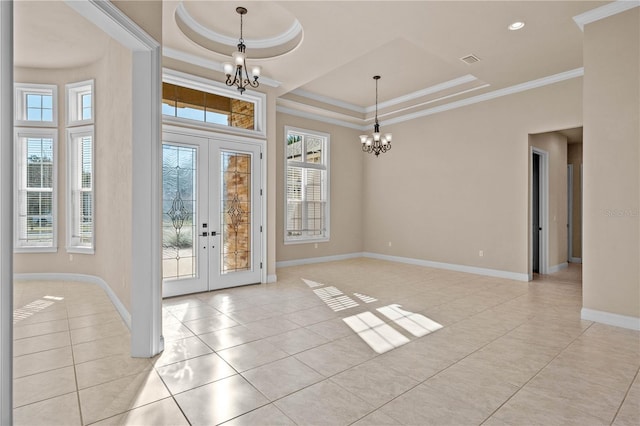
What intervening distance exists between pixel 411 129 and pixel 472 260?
3.20 m

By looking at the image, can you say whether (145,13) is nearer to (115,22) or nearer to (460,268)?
(115,22)

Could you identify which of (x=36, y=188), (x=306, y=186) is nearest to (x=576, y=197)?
(x=306, y=186)

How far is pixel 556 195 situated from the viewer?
23.0ft

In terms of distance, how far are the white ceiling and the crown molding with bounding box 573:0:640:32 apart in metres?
0.09

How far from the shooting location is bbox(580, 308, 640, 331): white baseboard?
3643mm

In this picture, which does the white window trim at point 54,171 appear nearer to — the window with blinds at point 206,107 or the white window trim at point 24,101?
the white window trim at point 24,101

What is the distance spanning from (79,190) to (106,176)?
174cm

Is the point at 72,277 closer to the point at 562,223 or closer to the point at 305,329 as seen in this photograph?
the point at 305,329

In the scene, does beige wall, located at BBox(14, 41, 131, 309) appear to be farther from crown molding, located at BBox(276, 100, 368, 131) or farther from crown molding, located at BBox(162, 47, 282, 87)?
crown molding, located at BBox(276, 100, 368, 131)

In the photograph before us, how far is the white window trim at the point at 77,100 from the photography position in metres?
5.98

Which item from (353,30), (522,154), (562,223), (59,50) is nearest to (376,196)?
(522,154)

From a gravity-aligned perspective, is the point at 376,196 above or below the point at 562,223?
above

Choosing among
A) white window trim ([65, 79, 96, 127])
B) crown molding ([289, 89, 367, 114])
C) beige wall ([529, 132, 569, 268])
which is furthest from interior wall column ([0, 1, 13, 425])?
beige wall ([529, 132, 569, 268])

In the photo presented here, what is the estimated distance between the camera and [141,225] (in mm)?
2916
